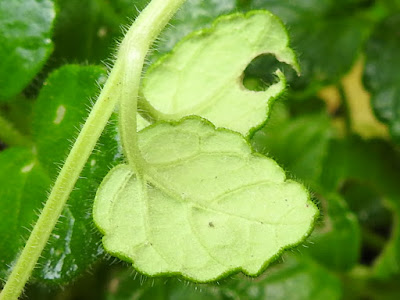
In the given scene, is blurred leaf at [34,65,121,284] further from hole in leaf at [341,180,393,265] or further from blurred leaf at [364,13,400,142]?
hole in leaf at [341,180,393,265]

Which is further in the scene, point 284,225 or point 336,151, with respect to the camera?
point 336,151

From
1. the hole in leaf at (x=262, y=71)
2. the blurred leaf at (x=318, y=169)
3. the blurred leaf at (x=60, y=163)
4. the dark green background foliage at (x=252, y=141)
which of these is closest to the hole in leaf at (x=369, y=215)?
the dark green background foliage at (x=252, y=141)

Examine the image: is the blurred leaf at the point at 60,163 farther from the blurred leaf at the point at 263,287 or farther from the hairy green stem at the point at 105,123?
the blurred leaf at the point at 263,287

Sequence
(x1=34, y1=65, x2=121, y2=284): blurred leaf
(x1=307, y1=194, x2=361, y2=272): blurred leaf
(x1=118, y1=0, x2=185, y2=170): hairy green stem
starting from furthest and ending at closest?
(x1=307, y1=194, x2=361, y2=272): blurred leaf → (x1=34, y1=65, x2=121, y2=284): blurred leaf → (x1=118, y1=0, x2=185, y2=170): hairy green stem

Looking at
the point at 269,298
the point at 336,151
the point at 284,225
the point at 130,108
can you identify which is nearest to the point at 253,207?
the point at 284,225

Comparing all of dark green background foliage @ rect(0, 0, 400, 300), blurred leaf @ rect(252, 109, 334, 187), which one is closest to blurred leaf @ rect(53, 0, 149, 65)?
dark green background foliage @ rect(0, 0, 400, 300)

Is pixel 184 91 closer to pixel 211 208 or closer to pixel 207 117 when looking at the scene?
pixel 207 117
